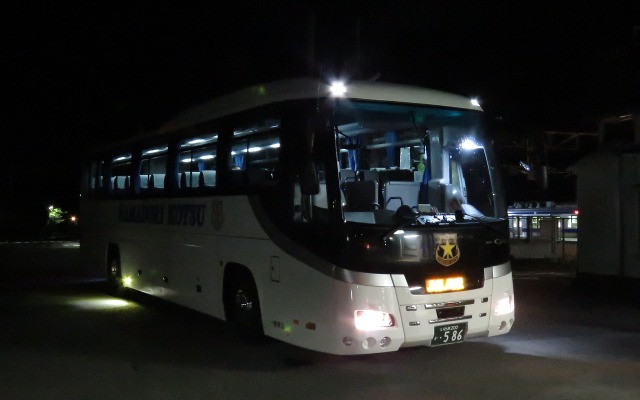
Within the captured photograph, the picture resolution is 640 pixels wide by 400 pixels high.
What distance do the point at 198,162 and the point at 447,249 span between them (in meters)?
4.40

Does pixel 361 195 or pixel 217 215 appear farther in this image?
pixel 217 215

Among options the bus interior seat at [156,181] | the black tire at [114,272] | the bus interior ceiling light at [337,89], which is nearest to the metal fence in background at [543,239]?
the black tire at [114,272]

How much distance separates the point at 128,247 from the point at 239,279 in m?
4.80

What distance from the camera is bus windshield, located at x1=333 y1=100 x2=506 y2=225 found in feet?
27.4

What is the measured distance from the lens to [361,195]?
308 inches

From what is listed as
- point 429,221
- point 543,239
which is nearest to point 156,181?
point 429,221

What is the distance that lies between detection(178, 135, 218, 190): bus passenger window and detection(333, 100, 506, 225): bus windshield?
2365 millimetres

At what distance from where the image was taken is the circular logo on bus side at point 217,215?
960cm

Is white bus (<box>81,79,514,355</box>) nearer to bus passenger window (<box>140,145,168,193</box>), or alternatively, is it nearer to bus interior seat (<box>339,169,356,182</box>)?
bus interior seat (<box>339,169,356,182</box>)

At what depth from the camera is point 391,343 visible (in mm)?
7371

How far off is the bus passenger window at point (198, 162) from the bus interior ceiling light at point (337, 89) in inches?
108

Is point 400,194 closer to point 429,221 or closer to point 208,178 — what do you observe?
point 429,221

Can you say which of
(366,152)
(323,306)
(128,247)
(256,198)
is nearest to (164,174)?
(128,247)

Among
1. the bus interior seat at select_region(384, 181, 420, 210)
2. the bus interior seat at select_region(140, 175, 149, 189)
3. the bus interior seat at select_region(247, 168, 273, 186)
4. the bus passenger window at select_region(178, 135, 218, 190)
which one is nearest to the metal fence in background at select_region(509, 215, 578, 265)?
the bus interior seat at select_region(140, 175, 149, 189)
